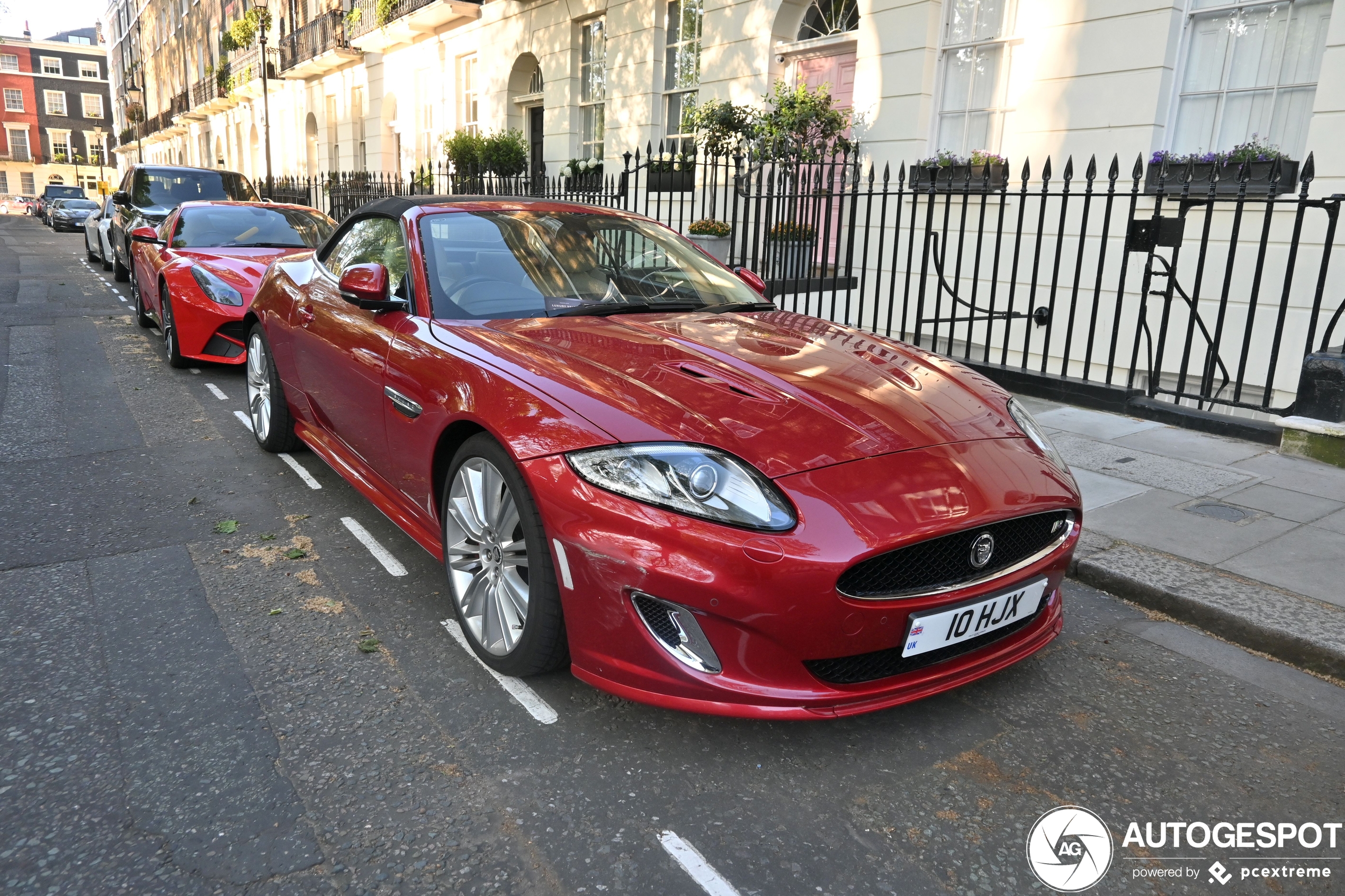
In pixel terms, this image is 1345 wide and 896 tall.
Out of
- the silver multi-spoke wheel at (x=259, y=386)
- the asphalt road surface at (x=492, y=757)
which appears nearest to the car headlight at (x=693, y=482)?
the asphalt road surface at (x=492, y=757)

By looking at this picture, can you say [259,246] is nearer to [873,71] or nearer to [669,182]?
[669,182]

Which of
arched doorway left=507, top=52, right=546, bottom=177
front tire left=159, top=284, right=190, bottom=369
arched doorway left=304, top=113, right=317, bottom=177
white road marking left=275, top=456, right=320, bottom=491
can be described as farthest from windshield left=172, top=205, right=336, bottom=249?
arched doorway left=304, top=113, right=317, bottom=177

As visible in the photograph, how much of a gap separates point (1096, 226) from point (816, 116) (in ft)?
11.1

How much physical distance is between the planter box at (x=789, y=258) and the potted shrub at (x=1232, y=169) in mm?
3076

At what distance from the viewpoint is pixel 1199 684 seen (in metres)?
3.16

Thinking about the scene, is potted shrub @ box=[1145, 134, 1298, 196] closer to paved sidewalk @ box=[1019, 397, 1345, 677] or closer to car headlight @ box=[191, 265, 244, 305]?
paved sidewalk @ box=[1019, 397, 1345, 677]

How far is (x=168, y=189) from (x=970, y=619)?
1353 cm

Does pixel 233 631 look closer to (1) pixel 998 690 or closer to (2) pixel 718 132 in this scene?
(1) pixel 998 690

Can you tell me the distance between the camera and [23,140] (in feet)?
280

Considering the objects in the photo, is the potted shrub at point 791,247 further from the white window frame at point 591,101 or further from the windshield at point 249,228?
the white window frame at point 591,101

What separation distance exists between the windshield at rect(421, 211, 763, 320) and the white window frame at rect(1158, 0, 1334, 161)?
561cm

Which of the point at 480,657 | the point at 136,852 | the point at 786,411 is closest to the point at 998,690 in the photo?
the point at 786,411

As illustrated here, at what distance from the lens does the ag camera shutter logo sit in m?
2.20

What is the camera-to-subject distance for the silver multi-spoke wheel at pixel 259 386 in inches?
213
